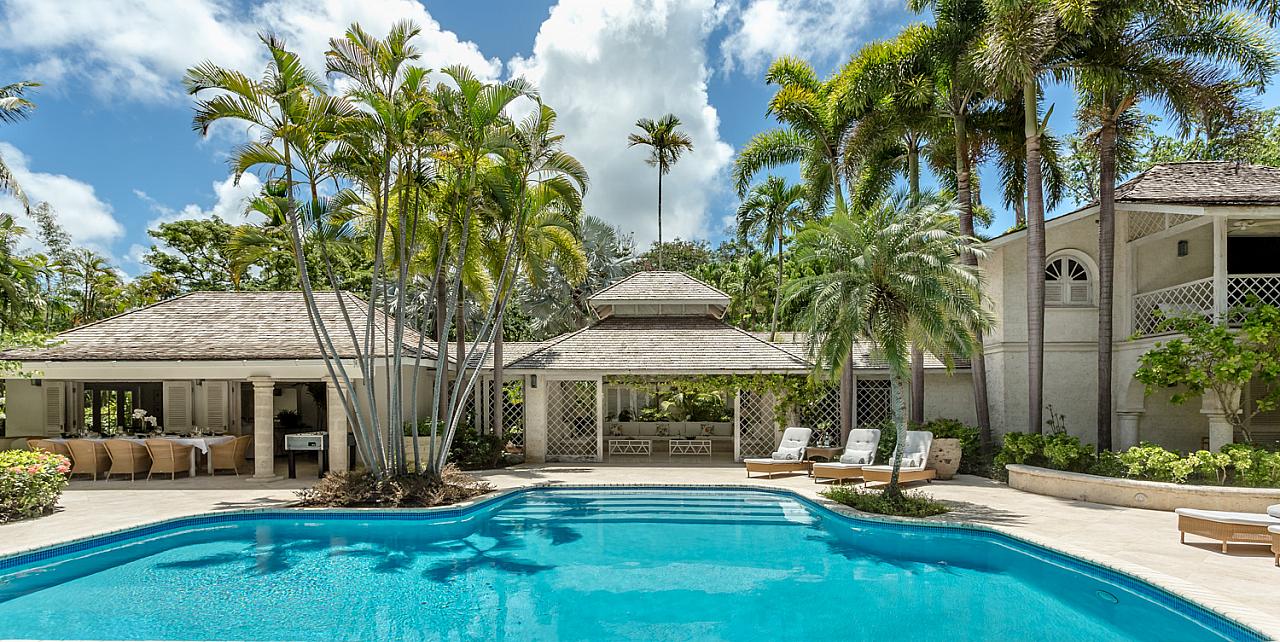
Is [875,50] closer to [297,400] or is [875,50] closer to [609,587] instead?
[609,587]

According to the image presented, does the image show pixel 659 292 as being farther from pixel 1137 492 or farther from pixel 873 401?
pixel 1137 492

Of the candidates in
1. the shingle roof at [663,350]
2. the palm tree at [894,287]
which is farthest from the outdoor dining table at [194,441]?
the palm tree at [894,287]

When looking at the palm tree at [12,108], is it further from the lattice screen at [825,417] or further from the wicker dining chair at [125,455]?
the lattice screen at [825,417]

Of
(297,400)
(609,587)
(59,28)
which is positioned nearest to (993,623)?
(609,587)

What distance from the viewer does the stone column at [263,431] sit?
14.4m

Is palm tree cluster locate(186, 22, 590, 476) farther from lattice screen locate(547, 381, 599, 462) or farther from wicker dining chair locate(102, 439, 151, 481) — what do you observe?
wicker dining chair locate(102, 439, 151, 481)

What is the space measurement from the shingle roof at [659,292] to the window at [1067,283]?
7998mm

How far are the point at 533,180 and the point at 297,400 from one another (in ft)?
49.6

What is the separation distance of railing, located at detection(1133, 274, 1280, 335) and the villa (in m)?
0.04

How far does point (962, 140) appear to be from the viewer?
1510cm

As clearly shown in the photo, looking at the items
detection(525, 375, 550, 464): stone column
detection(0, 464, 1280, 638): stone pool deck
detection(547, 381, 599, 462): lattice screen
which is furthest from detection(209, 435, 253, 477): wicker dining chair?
detection(547, 381, 599, 462): lattice screen

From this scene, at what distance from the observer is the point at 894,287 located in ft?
33.3

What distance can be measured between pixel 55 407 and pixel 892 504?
68.3ft

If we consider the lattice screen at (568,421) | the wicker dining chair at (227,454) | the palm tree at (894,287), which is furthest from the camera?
the lattice screen at (568,421)
